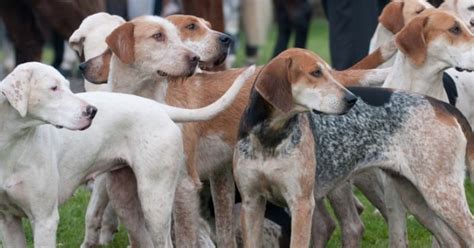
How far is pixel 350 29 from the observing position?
1095 centimetres

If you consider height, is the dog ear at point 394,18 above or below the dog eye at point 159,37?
below

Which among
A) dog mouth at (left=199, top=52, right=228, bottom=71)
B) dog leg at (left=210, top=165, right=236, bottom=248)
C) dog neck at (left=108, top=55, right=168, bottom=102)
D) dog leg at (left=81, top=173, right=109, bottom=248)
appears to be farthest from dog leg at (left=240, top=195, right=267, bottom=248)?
dog mouth at (left=199, top=52, right=228, bottom=71)

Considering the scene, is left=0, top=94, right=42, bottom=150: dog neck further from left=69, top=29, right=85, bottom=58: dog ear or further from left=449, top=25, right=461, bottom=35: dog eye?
left=449, top=25, right=461, bottom=35: dog eye

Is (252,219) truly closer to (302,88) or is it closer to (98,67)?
(302,88)

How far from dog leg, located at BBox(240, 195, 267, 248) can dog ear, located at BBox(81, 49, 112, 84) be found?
113 cm

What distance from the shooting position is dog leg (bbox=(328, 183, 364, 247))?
8281 millimetres

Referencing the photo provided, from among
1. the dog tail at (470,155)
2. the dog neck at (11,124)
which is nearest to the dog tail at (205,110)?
the dog neck at (11,124)

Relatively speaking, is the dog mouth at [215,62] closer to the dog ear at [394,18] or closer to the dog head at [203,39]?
the dog head at [203,39]

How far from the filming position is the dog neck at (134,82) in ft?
26.0

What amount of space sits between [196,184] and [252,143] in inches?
23.9

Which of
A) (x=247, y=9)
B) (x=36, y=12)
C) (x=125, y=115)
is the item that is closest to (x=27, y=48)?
(x=36, y=12)

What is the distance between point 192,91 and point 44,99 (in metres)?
1.45

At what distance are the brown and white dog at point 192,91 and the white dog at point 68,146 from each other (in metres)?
0.46

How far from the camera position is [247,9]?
19.0 m
